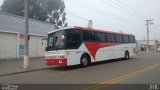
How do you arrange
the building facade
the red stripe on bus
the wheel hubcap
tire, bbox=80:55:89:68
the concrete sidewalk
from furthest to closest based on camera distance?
the building facade, the red stripe on bus, the wheel hubcap, tire, bbox=80:55:89:68, the concrete sidewalk

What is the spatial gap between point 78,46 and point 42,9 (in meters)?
35.6

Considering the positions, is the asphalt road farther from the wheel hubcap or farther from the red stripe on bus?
the red stripe on bus

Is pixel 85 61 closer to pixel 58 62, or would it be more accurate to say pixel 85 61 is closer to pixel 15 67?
pixel 58 62

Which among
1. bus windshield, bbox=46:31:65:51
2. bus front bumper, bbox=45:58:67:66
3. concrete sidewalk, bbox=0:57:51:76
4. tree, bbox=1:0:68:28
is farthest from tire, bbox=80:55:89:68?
tree, bbox=1:0:68:28

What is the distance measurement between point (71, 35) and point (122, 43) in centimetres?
959

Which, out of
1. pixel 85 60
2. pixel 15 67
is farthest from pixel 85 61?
pixel 15 67

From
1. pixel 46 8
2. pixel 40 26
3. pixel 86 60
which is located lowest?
pixel 86 60

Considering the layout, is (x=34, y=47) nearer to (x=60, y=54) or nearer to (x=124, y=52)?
(x=124, y=52)

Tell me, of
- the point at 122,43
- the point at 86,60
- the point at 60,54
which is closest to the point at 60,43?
the point at 60,54

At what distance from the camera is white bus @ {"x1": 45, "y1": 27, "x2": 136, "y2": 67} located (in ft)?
58.8

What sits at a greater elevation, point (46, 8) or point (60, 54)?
point (46, 8)

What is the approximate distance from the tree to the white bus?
29690 mm

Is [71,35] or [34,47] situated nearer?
[71,35]

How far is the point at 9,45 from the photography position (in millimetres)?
27578
